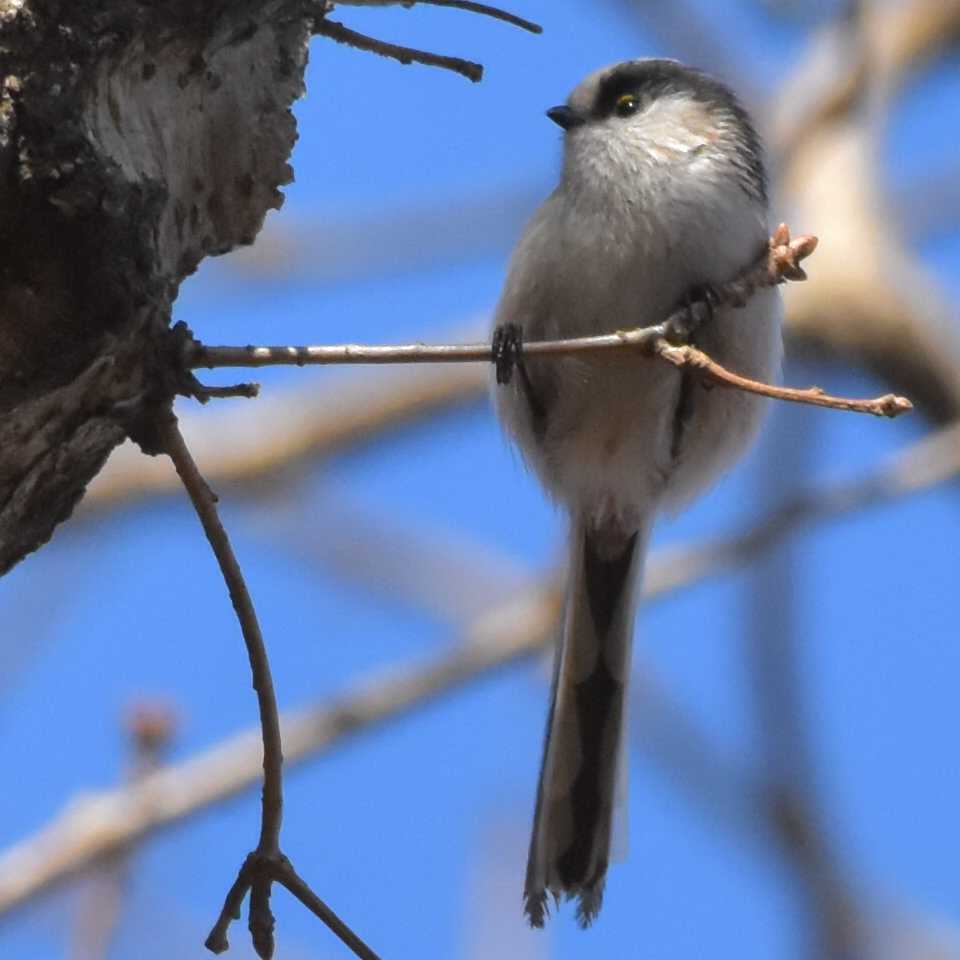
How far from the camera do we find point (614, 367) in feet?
7.91

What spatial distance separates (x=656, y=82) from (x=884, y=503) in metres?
1.03

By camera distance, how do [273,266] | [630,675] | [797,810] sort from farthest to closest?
[273,266] < [797,810] < [630,675]

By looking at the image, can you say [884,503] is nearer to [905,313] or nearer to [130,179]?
[905,313]

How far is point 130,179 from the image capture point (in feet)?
4.50

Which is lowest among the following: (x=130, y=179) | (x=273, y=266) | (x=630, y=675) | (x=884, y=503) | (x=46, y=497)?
(x=46, y=497)

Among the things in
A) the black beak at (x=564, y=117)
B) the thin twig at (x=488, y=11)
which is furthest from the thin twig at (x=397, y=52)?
the black beak at (x=564, y=117)

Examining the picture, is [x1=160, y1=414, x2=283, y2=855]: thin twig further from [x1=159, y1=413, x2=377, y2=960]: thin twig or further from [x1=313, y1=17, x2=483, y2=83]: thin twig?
[x1=313, y1=17, x2=483, y2=83]: thin twig

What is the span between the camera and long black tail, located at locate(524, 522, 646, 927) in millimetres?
2115

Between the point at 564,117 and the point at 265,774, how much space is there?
1564 mm

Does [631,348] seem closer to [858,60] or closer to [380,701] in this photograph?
[380,701]

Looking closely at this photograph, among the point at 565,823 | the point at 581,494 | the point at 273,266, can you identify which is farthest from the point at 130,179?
the point at 273,266

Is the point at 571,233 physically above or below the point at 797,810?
above

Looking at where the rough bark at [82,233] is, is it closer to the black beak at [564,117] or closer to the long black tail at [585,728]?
the long black tail at [585,728]

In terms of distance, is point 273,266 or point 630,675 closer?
point 630,675
